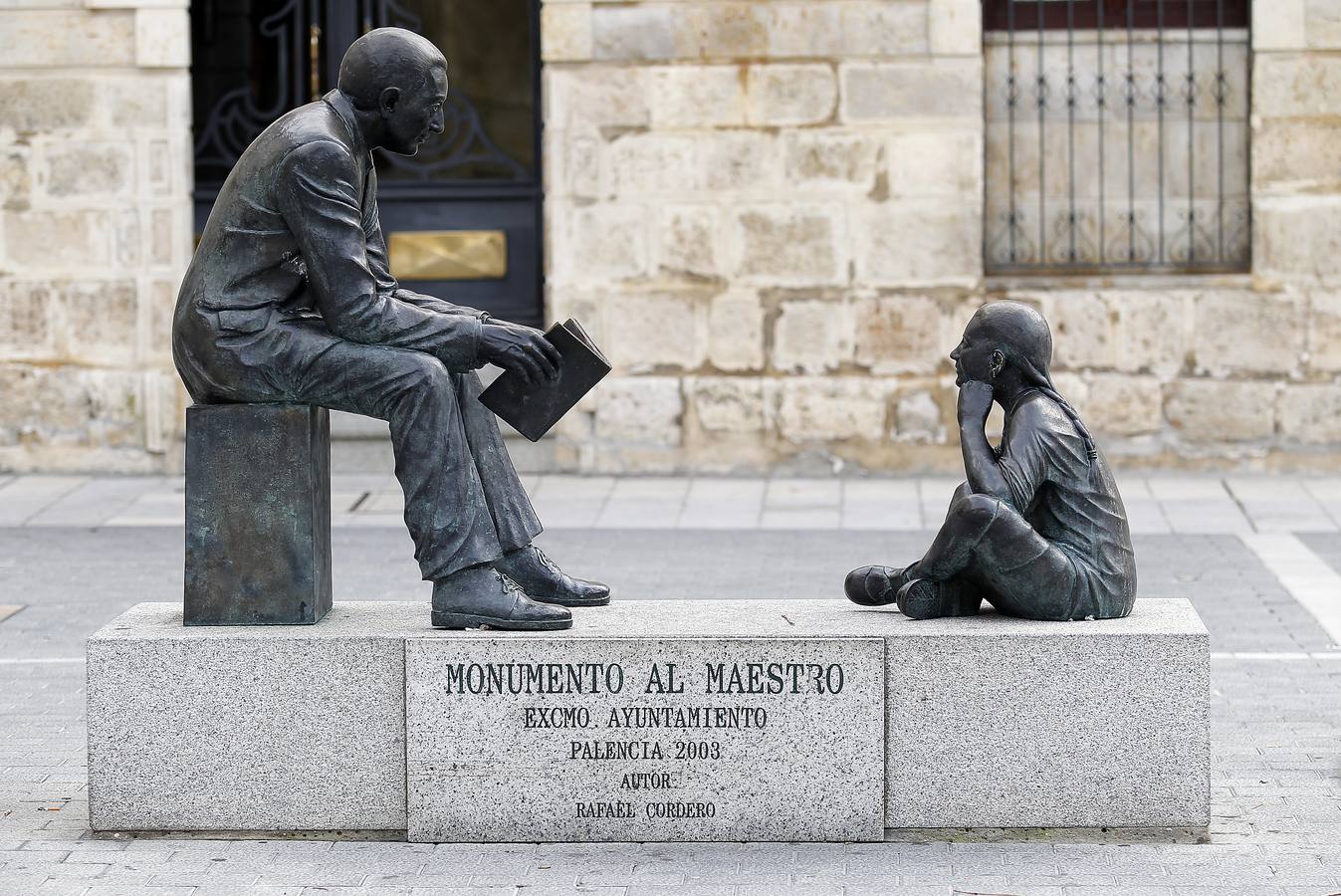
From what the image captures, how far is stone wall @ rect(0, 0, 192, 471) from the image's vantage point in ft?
41.2

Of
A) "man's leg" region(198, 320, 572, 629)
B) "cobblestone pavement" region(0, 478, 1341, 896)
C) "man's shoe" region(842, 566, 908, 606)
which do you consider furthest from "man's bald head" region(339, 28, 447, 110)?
"cobblestone pavement" region(0, 478, 1341, 896)

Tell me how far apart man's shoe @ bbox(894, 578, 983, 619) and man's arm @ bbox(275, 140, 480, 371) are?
4.32 ft

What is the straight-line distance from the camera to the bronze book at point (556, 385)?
5828 millimetres

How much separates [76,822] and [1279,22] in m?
8.82

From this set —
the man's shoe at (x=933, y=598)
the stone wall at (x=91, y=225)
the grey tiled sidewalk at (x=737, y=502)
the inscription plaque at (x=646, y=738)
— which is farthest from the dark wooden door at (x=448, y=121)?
the inscription plaque at (x=646, y=738)

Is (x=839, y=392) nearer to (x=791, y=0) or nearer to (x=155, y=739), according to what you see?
(x=791, y=0)

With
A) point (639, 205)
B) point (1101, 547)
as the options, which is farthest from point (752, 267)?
point (1101, 547)

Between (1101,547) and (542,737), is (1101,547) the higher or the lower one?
the higher one

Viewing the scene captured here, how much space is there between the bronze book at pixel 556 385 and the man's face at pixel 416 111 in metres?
0.65

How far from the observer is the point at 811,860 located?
547 centimetres

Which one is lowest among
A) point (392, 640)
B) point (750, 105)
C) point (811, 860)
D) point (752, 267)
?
point (811, 860)

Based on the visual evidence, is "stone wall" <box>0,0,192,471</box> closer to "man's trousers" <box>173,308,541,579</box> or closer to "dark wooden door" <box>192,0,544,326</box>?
"dark wooden door" <box>192,0,544,326</box>

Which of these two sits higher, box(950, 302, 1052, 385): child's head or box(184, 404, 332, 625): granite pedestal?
box(950, 302, 1052, 385): child's head

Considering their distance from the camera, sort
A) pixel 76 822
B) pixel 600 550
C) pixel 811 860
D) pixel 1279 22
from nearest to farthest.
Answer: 1. pixel 811 860
2. pixel 76 822
3. pixel 600 550
4. pixel 1279 22
